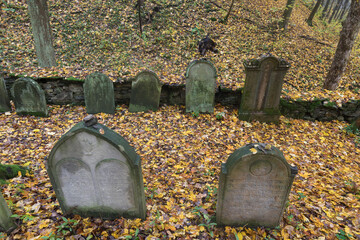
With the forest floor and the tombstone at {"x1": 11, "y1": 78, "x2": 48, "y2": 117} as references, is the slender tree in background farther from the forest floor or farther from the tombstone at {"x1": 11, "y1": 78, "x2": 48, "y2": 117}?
the tombstone at {"x1": 11, "y1": 78, "x2": 48, "y2": 117}

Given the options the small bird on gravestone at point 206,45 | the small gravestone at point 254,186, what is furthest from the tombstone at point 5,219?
the small bird on gravestone at point 206,45

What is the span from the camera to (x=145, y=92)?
6.43m

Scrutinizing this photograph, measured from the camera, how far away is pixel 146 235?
9.46 feet

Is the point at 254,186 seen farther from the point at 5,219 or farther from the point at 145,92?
the point at 145,92

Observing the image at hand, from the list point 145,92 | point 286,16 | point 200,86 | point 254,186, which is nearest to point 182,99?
point 200,86

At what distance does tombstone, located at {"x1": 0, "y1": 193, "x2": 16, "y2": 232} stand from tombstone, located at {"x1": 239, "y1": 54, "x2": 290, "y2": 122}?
5.42 meters

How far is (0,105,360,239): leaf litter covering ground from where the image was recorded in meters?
2.95

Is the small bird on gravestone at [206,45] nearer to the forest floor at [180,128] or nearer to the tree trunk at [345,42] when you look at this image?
the forest floor at [180,128]

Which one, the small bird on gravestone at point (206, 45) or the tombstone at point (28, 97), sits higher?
the small bird on gravestone at point (206, 45)

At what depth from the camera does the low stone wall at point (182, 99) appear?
20.7 feet

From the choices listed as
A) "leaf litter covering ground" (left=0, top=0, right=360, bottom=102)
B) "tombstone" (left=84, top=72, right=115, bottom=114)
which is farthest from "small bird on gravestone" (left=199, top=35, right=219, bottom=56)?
"tombstone" (left=84, top=72, right=115, bottom=114)

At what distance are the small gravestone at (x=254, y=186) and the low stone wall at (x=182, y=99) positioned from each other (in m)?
4.12

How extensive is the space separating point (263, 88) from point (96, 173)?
4809 mm

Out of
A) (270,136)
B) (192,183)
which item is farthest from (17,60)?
(270,136)
